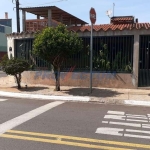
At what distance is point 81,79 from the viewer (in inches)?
459

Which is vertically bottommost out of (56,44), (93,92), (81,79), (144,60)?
(93,92)

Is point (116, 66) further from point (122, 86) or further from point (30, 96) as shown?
point (30, 96)

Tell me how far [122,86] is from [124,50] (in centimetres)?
176

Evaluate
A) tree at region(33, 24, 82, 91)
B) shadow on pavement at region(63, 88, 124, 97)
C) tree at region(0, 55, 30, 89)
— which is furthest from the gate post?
tree at region(0, 55, 30, 89)

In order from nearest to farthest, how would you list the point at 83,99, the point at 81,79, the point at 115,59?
the point at 83,99 < the point at 115,59 < the point at 81,79

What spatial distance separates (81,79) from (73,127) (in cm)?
649

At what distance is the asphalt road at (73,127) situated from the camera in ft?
13.8

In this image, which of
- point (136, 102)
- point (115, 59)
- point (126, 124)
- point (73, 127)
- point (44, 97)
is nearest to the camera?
point (73, 127)

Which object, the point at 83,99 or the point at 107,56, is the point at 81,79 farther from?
the point at 83,99

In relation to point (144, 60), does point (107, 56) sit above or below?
above

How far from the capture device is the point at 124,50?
11211mm

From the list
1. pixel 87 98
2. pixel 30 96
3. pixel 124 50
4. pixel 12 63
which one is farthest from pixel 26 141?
pixel 124 50

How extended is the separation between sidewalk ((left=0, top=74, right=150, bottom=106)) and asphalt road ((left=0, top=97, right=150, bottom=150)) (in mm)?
1179

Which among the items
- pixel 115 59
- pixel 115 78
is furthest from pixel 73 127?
pixel 115 59
